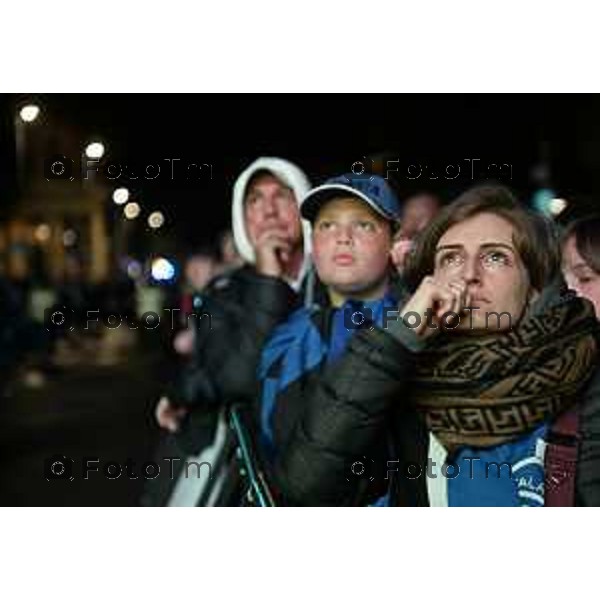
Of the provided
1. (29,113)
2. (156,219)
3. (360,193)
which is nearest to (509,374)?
(360,193)

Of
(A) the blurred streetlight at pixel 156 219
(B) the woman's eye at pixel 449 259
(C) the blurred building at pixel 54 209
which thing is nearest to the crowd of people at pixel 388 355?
(B) the woman's eye at pixel 449 259

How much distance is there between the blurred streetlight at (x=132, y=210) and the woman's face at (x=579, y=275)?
1.31 m

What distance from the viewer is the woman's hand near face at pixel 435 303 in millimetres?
3283

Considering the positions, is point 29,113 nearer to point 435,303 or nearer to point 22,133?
point 22,133

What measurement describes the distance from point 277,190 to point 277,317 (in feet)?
1.28

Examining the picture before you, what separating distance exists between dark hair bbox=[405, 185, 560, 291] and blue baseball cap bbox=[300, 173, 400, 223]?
0.44 ft

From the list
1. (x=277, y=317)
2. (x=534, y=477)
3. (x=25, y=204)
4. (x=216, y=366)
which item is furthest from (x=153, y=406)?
(x=534, y=477)

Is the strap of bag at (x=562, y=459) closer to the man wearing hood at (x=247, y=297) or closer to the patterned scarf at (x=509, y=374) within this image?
the patterned scarf at (x=509, y=374)

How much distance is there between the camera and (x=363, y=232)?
132 inches

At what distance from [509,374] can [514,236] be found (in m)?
0.41

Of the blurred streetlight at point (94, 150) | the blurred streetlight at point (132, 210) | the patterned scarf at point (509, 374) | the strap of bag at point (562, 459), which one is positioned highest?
the blurred streetlight at point (94, 150)

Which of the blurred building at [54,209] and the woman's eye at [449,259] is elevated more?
the blurred building at [54,209]

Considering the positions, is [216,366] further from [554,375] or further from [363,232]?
[554,375]

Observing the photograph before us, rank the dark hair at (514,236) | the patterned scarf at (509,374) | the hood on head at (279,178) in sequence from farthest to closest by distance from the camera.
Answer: the hood on head at (279,178), the dark hair at (514,236), the patterned scarf at (509,374)
